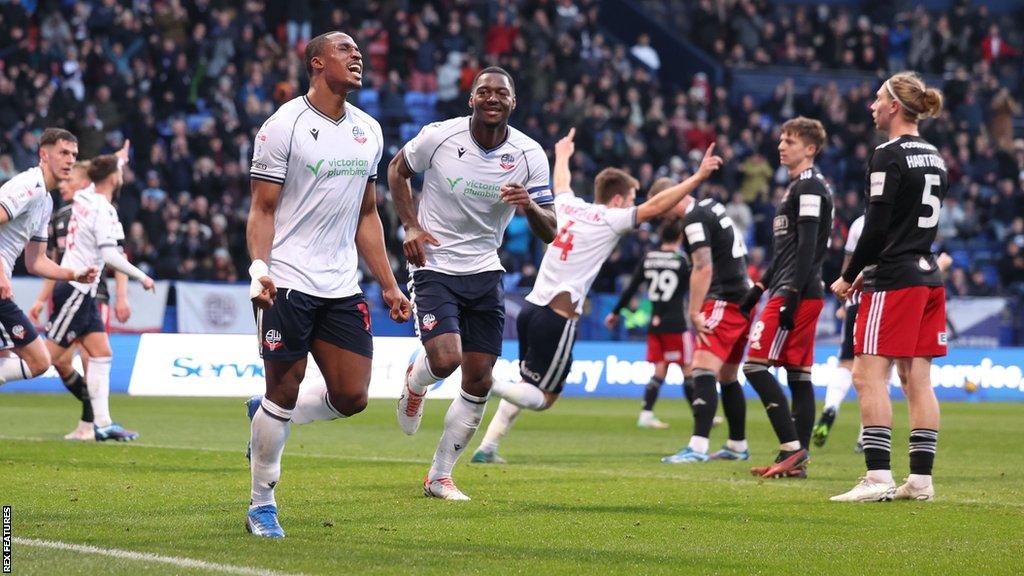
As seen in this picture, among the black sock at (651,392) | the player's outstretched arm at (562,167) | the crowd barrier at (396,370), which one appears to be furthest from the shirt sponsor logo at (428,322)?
the crowd barrier at (396,370)

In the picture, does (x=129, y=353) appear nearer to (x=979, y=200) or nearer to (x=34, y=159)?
(x=34, y=159)

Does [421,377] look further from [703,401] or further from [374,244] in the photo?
[703,401]

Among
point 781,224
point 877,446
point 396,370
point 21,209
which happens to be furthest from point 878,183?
point 396,370

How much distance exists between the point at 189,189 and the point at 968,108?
1912 cm

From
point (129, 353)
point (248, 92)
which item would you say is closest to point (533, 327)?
point (129, 353)

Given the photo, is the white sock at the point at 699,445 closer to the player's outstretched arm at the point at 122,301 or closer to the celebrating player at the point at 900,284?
the celebrating player at the point at 900,284

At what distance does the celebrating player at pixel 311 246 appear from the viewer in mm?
6707

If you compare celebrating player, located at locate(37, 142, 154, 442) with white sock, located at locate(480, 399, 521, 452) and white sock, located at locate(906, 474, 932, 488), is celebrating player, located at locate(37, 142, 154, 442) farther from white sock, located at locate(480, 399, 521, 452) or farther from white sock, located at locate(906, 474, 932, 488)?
white sock, located at locate(906, 474, 932, 488)

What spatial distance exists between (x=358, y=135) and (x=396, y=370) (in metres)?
12.4

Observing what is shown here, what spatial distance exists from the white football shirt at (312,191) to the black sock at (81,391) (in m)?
6.63

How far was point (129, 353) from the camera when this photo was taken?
2034 centimetres

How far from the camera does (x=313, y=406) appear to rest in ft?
24.3

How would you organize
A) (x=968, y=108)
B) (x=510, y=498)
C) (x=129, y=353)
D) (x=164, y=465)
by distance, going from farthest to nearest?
(x=968, y=108) < (x=129, y=353) < (x=164, y=465) < (x=510, y=498)

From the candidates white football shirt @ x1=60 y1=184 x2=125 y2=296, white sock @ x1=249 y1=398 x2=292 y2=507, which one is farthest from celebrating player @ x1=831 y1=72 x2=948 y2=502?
white football shirt @ x1=60 y1=184 x2=125 y2=296
